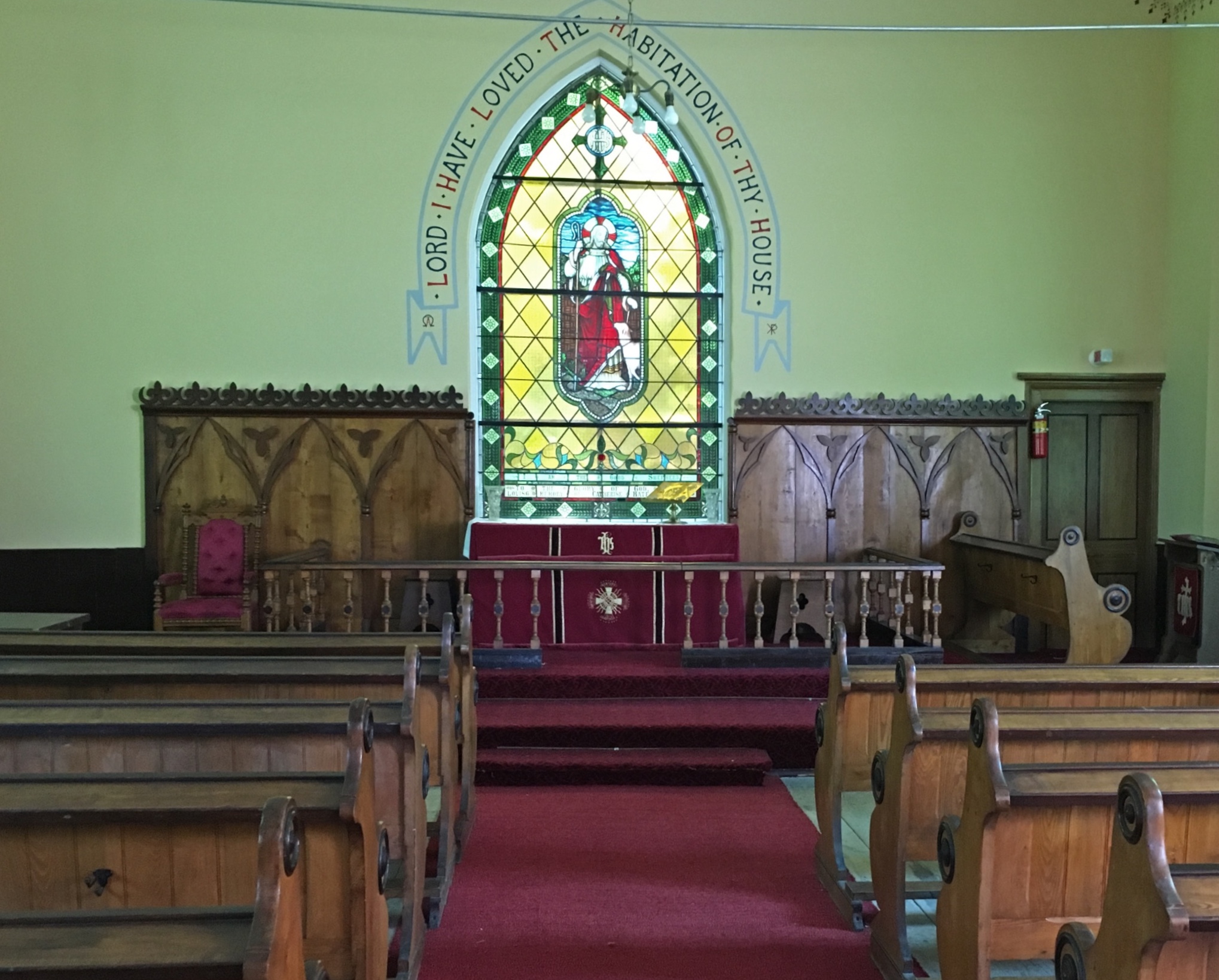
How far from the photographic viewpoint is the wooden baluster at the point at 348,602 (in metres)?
5.79

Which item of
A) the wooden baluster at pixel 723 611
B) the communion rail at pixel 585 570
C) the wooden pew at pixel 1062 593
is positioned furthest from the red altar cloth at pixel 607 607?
the wooden pew at pixel 1062 593

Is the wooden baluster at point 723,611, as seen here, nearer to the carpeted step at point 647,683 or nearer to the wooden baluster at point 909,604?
the carpeted step at point 647,683

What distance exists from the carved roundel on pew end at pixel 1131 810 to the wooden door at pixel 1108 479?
21.4 ft

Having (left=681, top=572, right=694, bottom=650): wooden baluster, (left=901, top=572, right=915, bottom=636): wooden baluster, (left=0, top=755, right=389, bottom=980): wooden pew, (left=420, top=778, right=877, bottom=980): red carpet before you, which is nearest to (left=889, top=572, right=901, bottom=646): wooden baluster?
(left=901, top=572, right=915, bottom=636): wooden baluster

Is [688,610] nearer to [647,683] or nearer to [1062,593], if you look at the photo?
[647,683]

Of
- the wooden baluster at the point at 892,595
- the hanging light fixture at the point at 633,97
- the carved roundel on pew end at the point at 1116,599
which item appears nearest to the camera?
the carved roundel on pew end at the point at 1116,599

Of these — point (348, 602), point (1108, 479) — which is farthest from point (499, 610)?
point (1108, 479)

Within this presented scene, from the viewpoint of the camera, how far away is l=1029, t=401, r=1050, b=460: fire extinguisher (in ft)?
24.7

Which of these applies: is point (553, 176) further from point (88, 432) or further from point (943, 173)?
point (88, 432)

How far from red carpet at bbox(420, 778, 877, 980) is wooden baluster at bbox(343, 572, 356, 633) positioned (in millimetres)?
1877

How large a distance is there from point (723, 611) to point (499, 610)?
53.8 inches

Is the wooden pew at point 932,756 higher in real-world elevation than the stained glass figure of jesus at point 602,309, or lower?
lower

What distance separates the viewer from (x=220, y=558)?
6.70 metres

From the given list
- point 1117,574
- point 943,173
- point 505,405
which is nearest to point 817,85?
point 943,173
